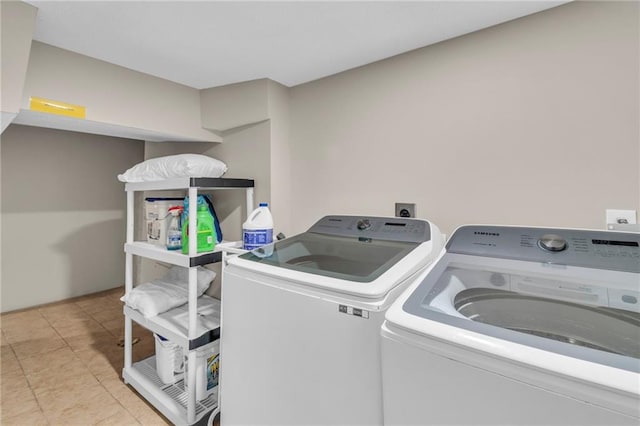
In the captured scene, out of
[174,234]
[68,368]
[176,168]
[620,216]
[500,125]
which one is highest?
[500,125]

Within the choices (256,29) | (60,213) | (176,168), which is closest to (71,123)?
(176,168)

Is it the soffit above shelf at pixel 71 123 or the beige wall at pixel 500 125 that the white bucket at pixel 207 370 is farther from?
the soffit above shelf at pixel 71 123

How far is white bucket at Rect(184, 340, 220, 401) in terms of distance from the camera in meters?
1.75

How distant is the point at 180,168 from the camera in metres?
1.78

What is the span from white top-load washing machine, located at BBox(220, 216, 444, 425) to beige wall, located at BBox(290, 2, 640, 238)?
1.32ft

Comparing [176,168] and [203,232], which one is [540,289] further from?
[176,168]

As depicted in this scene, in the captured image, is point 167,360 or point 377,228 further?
point 167,360

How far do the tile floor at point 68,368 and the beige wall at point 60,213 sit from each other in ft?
1.23

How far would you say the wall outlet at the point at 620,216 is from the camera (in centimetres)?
120

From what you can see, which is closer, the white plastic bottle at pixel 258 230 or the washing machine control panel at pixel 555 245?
the washing machine control panel at pixel 555 245

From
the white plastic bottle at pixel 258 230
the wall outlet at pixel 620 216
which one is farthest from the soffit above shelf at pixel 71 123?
the wall outlet at pixel 620 216

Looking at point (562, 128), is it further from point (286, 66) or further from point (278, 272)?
point (286, 66)

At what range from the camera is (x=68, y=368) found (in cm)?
224

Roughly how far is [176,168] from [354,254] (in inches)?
47.9
